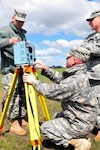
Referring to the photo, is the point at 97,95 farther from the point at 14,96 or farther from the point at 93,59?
the point at 14,96

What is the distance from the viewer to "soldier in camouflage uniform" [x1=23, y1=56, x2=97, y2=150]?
5.70 m

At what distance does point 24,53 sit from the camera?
617 centimetres

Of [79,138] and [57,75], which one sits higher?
[57,75]

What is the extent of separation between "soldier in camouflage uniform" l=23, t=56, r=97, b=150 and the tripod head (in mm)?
354

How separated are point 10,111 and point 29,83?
1769 mm

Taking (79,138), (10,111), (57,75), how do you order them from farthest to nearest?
(10,111) < (57,75) < (79,138)

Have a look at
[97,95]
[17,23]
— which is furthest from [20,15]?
[97,95]

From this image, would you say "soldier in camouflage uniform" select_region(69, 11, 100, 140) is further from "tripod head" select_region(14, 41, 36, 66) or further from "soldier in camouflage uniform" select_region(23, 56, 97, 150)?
"tripod head" select_region(14, 41, 36, 66)

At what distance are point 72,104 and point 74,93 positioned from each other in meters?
0.29

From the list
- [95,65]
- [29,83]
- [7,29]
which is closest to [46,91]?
[29,83]

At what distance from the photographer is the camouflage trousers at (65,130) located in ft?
19.5

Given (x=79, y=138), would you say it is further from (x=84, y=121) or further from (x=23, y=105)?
(x=23, y=105)

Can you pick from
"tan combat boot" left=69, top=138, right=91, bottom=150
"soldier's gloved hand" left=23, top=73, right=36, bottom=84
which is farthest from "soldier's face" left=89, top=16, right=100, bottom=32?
"tan combat boot" left=69, top=138, right=91, bottom=150

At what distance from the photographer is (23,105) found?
302 inches
